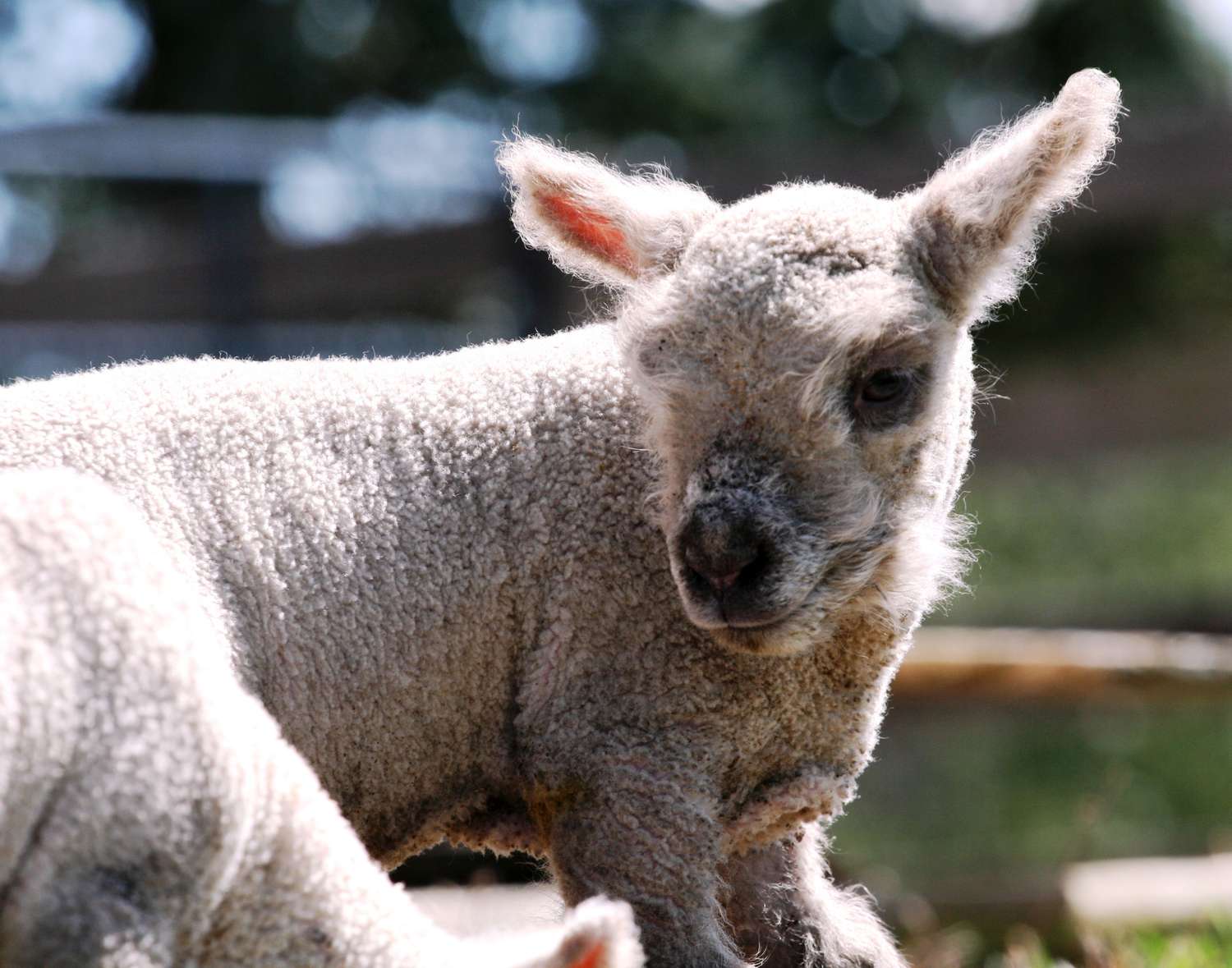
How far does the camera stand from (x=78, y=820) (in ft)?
7.40

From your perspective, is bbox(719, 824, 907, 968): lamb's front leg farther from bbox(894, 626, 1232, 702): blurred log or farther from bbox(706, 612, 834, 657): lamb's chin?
bbox(894, 626, 1232, 702): blurred log

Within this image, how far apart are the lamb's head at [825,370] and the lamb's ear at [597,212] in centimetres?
2

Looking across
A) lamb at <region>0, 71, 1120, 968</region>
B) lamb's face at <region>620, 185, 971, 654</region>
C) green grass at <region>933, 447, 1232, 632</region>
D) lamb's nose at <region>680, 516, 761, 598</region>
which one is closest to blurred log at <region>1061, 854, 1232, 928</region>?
lamb at <region>0, 71, 1120, 968</region>

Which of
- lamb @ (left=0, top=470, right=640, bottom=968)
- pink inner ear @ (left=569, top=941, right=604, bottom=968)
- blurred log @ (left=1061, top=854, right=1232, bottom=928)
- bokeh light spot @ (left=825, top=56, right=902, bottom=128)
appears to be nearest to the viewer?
lamb @ (left=0, top=470, right=640, bottom=968)

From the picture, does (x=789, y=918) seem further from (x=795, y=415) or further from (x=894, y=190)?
(x=894, y=190)

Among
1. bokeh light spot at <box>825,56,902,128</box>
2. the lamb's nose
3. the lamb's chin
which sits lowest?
the lamb's chin

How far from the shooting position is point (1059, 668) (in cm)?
728

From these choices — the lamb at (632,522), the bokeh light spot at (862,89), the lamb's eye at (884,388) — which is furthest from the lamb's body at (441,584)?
the bokeh light spot at (862,89)

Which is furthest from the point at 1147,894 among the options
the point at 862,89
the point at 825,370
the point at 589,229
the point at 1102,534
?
the point at 862,89

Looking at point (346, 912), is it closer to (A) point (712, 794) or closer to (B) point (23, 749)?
(B) point (23, 749)

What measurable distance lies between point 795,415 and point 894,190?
643 centimetres

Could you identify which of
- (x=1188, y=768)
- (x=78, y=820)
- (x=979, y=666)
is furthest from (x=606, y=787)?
(x=1188, y=768)

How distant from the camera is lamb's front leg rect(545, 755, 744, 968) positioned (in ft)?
10.5

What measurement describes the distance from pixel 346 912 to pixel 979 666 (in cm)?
512
